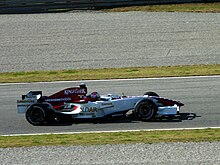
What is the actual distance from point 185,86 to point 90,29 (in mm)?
11830

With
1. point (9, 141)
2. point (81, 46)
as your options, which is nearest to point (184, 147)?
point (9, 141)

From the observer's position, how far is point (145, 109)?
49.8 feet

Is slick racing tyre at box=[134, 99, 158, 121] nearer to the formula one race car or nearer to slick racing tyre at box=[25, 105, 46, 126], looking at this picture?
the formula one race car

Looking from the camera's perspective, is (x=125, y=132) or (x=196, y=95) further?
(x=196, y=95)

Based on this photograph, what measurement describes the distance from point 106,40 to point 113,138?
48.0 feet

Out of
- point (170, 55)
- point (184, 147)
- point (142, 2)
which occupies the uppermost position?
point (142, 2)

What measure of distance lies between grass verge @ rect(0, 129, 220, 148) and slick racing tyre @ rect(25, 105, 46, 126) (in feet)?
3.63

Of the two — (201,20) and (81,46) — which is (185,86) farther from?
(201,20)

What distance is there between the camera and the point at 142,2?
3300 centimetres

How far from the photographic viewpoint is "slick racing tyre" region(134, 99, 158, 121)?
49.7ft

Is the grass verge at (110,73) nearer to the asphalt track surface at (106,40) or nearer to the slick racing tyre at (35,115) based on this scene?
the asphalt track surface at (106,40)

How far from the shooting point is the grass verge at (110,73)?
2045 centimetres

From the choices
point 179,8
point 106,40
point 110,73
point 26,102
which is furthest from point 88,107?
point 179,8

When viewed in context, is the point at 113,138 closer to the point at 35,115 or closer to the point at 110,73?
the point at 35,115
